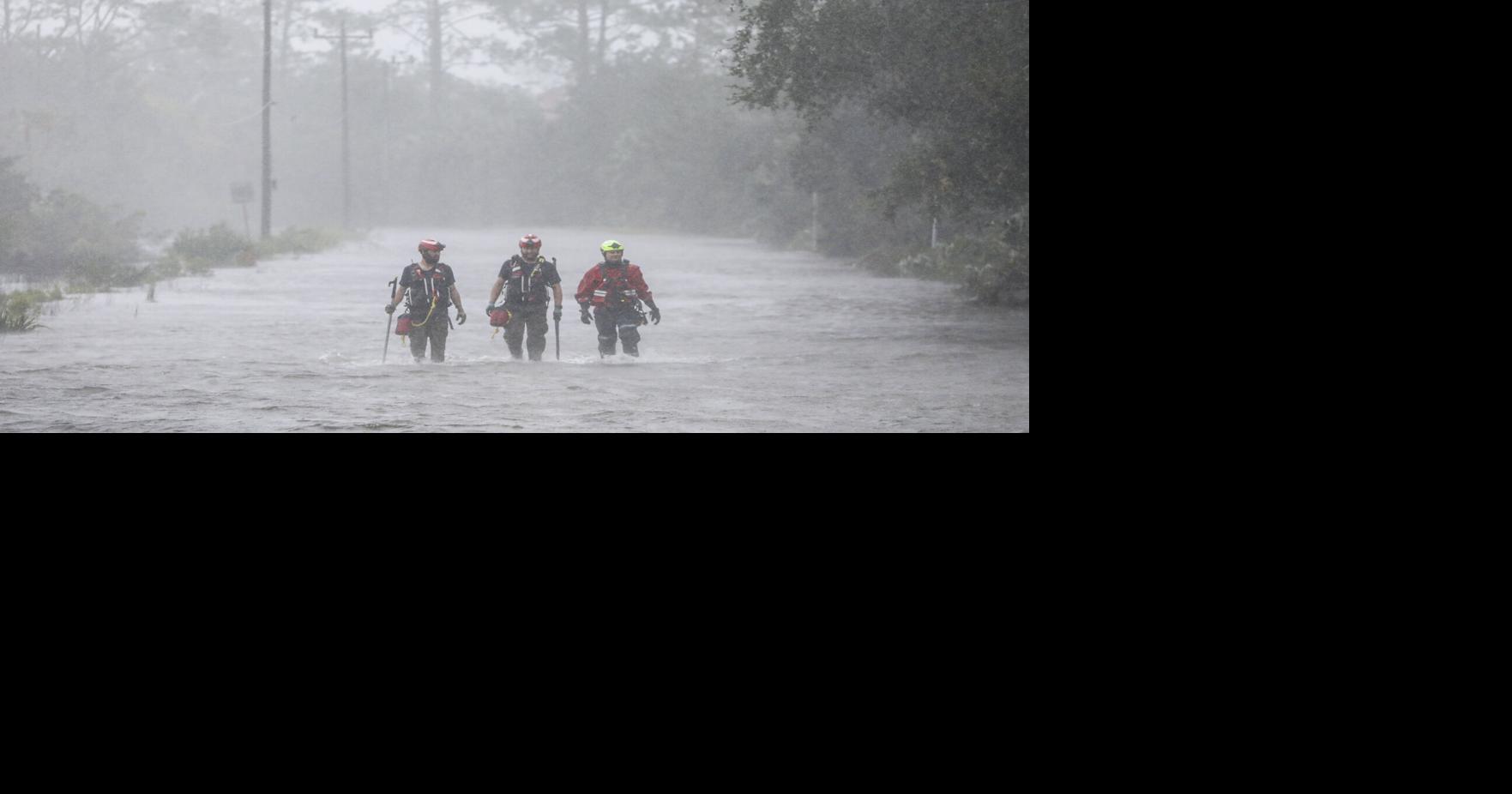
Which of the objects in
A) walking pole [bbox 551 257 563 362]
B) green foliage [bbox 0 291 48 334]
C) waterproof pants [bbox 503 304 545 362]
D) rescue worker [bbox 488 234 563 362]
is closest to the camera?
walking pole [bbox 551 257 563 362]

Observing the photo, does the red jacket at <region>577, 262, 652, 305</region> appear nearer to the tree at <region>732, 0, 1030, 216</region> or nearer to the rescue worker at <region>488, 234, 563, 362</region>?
the rescue worker at <region>488, 234, 563, 362</region>

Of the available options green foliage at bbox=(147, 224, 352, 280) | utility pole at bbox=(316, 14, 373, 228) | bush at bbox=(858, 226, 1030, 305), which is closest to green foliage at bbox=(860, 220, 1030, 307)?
bush at bbox=(858, 226, 1030, 305)

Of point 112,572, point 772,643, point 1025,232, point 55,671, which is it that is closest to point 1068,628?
point 772,643

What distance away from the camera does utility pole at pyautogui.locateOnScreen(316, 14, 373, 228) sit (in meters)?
44.1

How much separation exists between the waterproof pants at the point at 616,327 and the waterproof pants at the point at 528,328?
0.54m

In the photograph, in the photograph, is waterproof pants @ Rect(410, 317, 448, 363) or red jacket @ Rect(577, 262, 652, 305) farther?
red jacket @ Rect(577, 262, 652, 305)

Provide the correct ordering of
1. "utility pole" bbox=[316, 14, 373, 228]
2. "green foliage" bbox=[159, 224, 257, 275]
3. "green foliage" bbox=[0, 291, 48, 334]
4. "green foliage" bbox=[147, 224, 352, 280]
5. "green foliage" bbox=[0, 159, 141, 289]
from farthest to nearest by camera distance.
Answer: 1. "utility pole" bbox=[316, 14, 373, 228]
2. "green foliage" bbox=[159, 224, 257, 275]
3. "green foliage" bbox=[147, 224, 352, 280]
4. "green foliage" bbox=[0, 159, 141, 289]
5. "green foliage" bbox=[0, 291, 48, 334]

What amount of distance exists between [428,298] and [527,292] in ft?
3.06

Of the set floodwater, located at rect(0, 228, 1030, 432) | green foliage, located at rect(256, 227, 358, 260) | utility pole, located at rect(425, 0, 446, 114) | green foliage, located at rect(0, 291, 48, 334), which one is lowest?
floodwater, located at rect(0, 228, 1030, 432)

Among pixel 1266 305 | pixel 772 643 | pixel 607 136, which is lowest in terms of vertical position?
pixel 772 643

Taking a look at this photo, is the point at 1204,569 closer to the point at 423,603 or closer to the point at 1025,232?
the point at 423,603

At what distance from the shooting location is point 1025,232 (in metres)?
22.8

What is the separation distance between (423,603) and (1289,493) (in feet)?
16.0

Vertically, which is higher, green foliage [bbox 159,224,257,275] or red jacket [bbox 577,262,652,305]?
green foliage [bbox 159,224,257,275]
